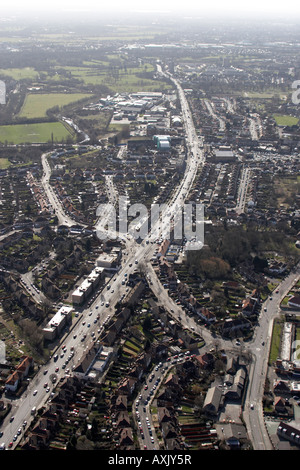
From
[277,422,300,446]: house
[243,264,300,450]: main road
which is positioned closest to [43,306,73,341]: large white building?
[243,264,300,450]: main road

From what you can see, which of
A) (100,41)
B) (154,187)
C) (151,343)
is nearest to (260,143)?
(154,187)

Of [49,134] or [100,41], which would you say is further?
[100,41]

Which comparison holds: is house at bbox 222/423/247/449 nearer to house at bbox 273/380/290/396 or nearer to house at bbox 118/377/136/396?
house at bbox 273/380/290/396

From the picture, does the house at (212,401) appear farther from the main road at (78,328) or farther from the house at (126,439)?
the main road at (78,328)

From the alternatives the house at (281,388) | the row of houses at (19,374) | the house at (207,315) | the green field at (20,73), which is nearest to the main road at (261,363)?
the house at (281,388)

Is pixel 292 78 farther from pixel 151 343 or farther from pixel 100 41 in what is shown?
pixel 151 343

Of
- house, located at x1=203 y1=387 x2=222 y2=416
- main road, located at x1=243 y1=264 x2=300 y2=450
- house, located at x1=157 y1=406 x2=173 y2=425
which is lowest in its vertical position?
main road, located at x1=243 y1=264 x2=300 y2=450

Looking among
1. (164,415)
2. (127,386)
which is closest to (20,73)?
(127,386)
